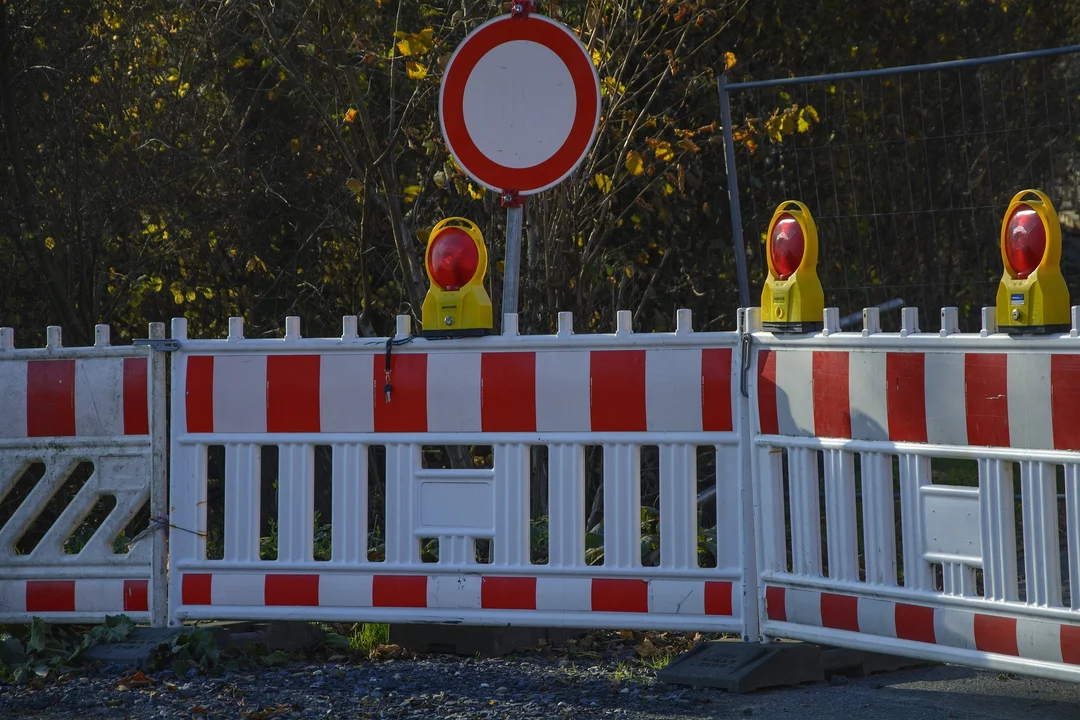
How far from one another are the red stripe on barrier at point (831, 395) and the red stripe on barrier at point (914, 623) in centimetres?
66

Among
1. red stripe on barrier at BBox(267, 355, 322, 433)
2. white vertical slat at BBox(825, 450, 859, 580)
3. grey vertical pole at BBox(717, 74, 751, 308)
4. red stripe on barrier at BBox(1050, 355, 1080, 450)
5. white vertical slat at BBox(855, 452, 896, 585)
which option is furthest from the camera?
grey vertical pole at BBox(717, 74, 751, 308)

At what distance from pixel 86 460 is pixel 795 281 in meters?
3.05

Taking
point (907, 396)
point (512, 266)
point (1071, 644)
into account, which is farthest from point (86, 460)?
point (1071, 644)

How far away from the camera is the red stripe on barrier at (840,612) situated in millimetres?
5047

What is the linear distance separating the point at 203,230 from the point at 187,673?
18.2 ft

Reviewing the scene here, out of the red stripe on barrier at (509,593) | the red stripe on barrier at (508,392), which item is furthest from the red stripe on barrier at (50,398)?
the red stripe on barrier at (509,593)

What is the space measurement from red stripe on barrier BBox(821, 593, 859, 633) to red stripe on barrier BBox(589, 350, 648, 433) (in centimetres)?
96

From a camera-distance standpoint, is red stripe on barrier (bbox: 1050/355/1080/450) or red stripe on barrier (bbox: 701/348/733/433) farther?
red stripe on barrier (bbox: 701/348/733/433)

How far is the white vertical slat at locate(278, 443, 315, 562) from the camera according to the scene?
5.69m

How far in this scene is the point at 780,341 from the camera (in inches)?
207

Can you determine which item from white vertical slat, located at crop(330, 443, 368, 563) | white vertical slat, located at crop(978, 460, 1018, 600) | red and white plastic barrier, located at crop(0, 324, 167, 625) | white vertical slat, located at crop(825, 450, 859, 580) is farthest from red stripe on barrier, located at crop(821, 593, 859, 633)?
red and white plastic barrier, located at crop(0, 324, 167, 625)

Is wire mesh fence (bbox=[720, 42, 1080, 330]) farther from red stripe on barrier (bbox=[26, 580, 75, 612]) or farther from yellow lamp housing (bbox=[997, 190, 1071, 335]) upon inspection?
red stripe on barrier (bbox=[26, 580, 75, 612])

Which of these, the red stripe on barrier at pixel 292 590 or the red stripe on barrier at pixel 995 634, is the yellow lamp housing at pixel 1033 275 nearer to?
the red stripe on barrier at pixel 995 634

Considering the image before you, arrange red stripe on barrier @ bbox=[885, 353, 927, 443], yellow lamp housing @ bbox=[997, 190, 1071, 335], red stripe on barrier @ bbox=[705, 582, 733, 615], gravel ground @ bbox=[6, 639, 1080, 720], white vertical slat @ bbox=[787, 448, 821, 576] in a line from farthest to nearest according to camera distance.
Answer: red stripe on barrier @ bbox=[705, 582, 733, 615], white vertical slat @ bbox=[787, 448, 821, 576], red stripe on barrier @ bbox=[885, 353, 927, 443], gravel ground @ bbox=[6, 639, 1080, 720], yellow lamp housing @ bbox=[997, 190, 1071, 335]
